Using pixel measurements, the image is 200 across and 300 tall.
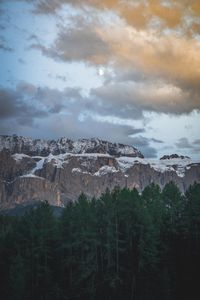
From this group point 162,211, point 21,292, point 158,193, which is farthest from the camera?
point 158,193

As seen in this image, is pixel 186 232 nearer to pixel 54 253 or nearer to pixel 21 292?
→ pixel 54 253

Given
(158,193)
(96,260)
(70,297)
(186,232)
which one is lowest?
(70,297)

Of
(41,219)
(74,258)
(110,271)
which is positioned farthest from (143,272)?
(41,219)

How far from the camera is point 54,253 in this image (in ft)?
232

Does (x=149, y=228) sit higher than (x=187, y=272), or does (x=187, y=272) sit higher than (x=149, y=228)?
(x=149, y=228)

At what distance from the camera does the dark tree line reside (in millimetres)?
63531

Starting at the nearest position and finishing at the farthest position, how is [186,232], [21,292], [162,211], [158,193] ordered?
[21,292] → [186,232] → [162,211] → [158,193]

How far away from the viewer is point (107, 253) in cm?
6619

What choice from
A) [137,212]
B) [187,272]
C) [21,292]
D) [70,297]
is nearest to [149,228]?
[137,212]

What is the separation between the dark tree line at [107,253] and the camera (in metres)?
63.5

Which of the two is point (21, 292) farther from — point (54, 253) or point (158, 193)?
point (158, 193)

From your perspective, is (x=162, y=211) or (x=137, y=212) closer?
(x=137, y=212)

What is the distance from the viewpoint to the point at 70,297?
65438 mm

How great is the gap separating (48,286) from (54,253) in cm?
593
